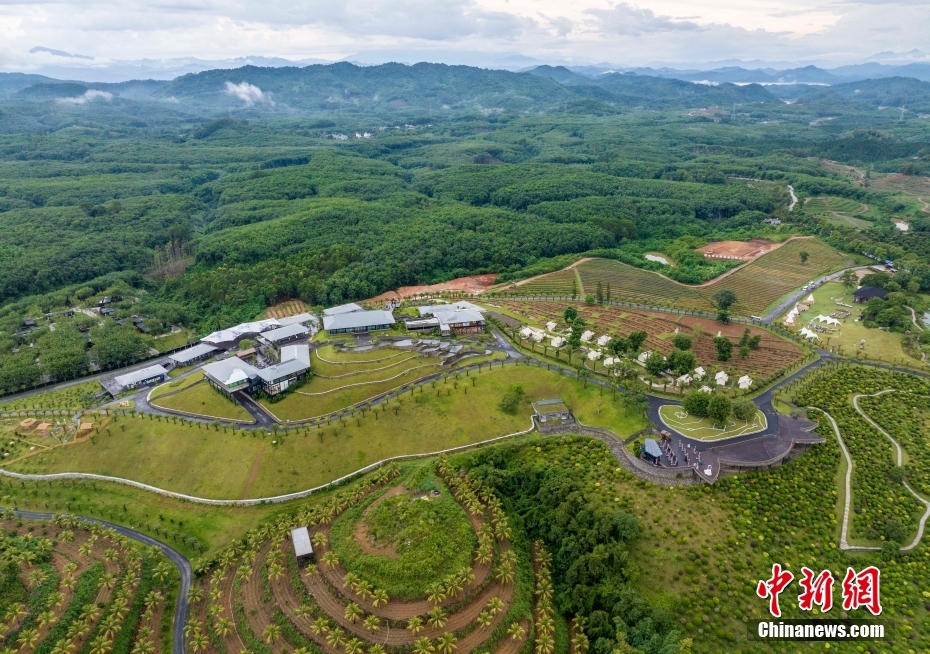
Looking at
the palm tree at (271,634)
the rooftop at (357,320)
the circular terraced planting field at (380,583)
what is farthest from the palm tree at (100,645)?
the rooftop at (357,320)

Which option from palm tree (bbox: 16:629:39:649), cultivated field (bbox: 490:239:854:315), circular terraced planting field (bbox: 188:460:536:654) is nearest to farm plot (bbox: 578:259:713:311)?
cultivated field (bbox: 490:239:854:315)

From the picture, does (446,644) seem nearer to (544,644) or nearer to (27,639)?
(544,644)

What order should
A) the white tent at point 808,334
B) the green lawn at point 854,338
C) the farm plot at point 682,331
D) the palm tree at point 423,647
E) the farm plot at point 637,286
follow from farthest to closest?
1. the farm plot at point 637,286
2. the white tent at point 808,334
3. the green lawn at point 854,338
4. the farm plot at point 682,331
5. the palm tree at point 423,647

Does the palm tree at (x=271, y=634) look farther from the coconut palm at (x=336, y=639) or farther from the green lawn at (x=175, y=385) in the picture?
the green lawn at (x=175, y=385)

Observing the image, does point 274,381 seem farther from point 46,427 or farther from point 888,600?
point 888,600

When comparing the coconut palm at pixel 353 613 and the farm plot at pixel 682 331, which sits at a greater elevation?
the farm plot at pixel 682 331

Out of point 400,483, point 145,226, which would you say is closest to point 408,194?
point 145,226
